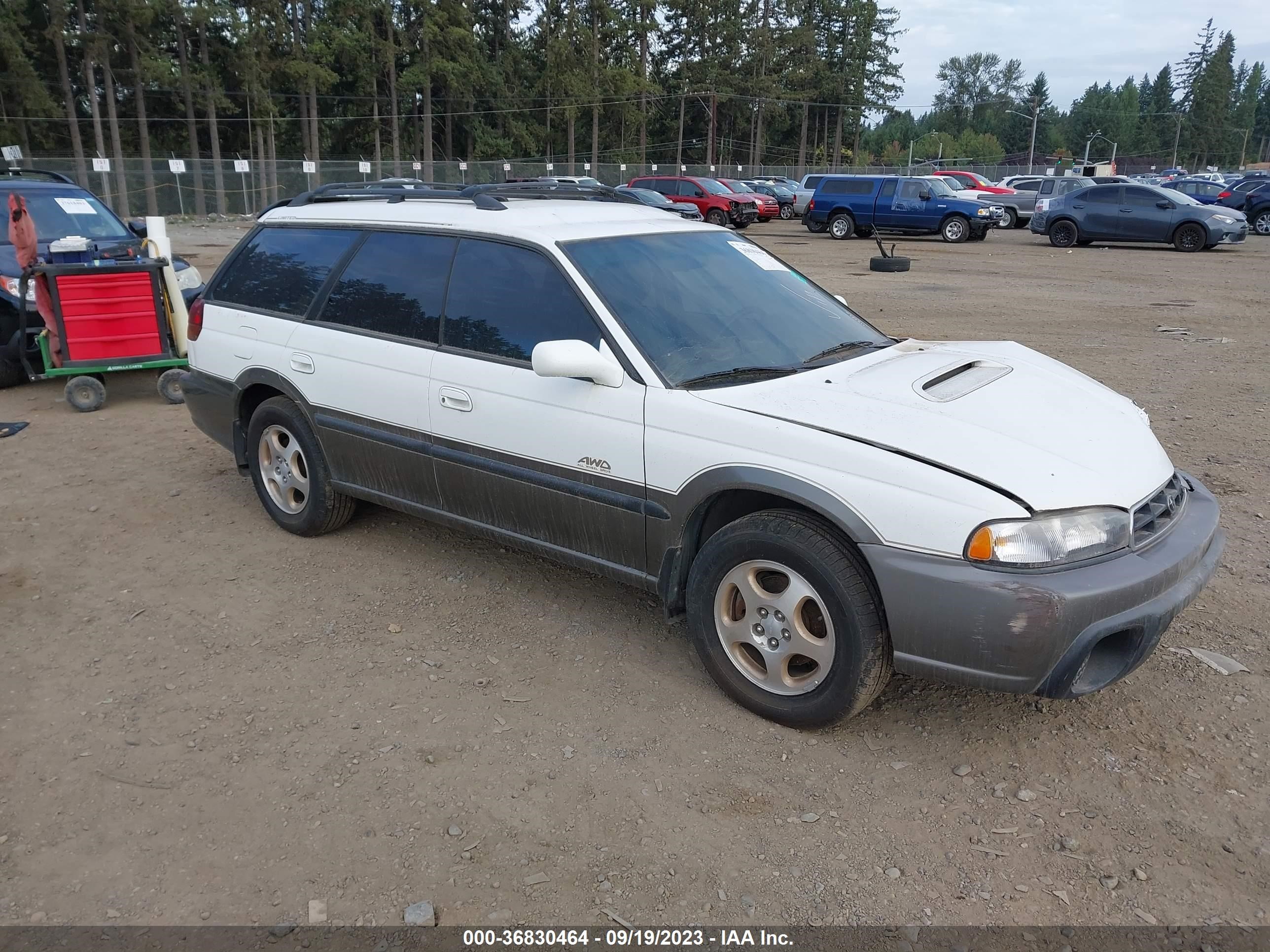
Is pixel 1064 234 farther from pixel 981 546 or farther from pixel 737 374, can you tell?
pixel 981 546

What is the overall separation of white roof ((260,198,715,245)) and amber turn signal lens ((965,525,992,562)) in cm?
206

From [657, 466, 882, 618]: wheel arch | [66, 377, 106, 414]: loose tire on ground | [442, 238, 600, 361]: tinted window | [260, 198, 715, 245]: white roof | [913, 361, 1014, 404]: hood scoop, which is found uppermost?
[260, 198, 715, 245]: white roof

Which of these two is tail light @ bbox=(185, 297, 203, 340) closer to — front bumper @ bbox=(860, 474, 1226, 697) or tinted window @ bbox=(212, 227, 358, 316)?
tinted window @ bbox=(212, 227, 358, 316)

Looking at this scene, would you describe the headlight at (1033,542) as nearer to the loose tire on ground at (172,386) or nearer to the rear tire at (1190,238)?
the loose tire on ground at (172,386)

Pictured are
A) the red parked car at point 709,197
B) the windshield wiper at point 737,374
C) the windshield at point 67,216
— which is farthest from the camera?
the red parked car at point 709,197

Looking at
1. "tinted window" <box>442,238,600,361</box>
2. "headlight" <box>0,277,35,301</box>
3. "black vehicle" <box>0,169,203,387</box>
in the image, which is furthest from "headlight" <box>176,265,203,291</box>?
"tinted window" <box>442,238,600,361</box>

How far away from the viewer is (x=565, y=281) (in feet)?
12.7

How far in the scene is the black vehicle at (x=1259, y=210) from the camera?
91.4ft

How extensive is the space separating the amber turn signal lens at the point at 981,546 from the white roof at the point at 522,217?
2064mm

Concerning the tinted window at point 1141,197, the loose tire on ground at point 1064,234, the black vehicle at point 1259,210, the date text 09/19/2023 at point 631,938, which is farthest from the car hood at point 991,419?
the black vehicle at point 1259,210

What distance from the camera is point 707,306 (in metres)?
4.02

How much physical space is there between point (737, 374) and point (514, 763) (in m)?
1.63

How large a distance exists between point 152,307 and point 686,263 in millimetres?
5822

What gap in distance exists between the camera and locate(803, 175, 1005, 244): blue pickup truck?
87.0ft
